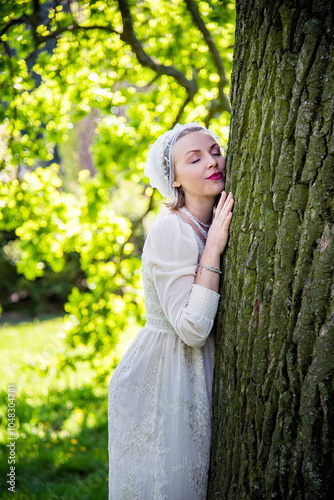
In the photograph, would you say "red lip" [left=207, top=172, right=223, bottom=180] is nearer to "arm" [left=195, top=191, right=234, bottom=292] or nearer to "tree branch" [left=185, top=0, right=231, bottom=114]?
"arm" [left=195, top=191, right=234, bottom=292]

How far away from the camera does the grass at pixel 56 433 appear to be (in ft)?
10.6

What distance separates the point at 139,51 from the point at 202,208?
2.03 meters

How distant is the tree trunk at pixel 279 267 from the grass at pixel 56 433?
1989 mm

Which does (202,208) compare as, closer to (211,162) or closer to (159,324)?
(211,162)

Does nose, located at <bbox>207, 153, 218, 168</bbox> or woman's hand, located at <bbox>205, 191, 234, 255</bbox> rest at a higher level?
nose, located at <bbox>207, 153, 218, 168</bbox>

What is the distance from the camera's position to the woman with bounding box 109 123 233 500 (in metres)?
1.74

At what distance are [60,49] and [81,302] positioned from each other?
234 cm

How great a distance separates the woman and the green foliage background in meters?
1.95

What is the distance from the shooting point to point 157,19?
13.3 feet

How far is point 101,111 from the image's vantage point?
173 inches

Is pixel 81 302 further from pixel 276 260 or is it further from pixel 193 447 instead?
pixel 276 260

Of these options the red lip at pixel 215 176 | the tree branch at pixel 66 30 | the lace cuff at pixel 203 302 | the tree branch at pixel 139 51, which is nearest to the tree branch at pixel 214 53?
the tree branch at pixel 139 51

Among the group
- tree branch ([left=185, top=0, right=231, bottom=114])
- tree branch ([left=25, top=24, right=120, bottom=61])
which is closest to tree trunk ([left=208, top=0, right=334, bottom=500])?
tree branch ([left=185, top=0, right=231, bottom=114])

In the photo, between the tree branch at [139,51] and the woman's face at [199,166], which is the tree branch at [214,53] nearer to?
the tree branch at [139,51]
